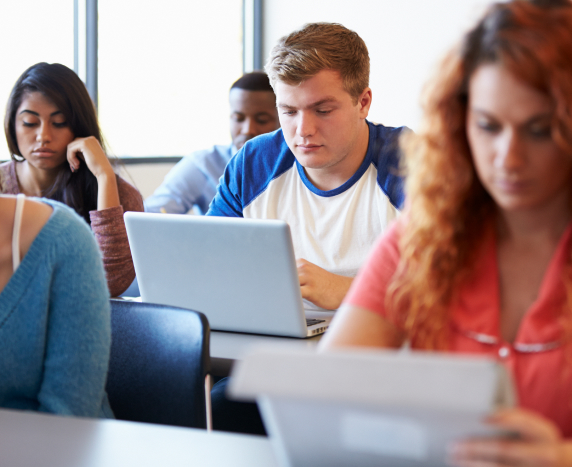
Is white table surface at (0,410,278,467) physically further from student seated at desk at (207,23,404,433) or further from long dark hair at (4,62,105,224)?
long dark hair at (4,62,105,224)

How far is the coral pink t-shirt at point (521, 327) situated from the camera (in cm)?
83

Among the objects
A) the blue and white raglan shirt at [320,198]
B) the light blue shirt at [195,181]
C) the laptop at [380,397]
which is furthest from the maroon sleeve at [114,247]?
the laptop at [380,397]

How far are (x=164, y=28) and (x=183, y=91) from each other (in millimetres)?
382

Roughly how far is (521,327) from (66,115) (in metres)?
1.84

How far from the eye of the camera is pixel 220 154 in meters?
3.20

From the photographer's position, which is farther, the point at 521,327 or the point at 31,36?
the point at 31,36

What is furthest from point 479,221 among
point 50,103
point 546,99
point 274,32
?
point 274,32

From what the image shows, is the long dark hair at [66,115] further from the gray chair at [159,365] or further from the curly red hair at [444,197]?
the curly red hair at [444,197]

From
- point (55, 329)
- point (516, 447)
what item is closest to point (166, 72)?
point (55, 329)

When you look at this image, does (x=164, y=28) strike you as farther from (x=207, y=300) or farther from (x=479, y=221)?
(x=479, y=221)

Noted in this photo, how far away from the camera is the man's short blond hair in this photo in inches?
72.0

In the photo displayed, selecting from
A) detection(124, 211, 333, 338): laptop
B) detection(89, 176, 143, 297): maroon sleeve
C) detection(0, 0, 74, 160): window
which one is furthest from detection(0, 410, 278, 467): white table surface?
detection(0, 0, 74, 160): window

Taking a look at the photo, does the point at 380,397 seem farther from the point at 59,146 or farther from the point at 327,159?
the point at 59,146

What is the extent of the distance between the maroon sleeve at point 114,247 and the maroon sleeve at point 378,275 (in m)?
1.21
